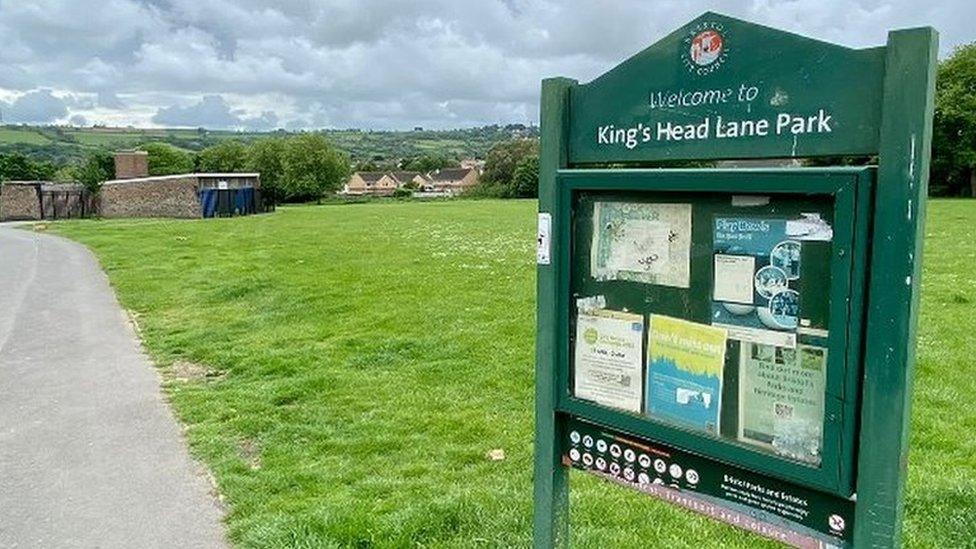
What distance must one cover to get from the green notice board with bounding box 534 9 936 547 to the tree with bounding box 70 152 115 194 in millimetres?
67783

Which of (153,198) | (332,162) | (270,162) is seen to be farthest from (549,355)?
(270,162)

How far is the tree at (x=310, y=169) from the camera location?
3644 inches

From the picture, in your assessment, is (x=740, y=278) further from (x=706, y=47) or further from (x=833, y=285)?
(x=706, y=47)

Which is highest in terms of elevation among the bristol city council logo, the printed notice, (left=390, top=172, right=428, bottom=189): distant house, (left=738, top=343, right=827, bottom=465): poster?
(left=390, top=172, right=428, bottom=189): distant house

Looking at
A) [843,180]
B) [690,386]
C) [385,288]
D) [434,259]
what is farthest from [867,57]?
[434,259]

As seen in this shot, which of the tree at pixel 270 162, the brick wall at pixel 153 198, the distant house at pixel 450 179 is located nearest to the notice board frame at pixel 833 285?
the brick wall at pixel 153 198

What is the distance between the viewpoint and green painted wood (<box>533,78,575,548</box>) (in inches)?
127

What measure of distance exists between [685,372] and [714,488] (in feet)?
1.45

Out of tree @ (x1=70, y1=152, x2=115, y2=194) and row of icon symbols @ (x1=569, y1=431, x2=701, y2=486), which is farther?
tree @ (x1=70, y1=152, x2=115, y2=194)

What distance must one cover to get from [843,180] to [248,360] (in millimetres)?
7842

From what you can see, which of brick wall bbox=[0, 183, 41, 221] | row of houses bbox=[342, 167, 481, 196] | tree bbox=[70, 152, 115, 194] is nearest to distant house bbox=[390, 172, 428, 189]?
row of houses bbox=[342, 167, 481, 196]

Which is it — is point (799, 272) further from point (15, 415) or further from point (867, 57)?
point (15, 415)

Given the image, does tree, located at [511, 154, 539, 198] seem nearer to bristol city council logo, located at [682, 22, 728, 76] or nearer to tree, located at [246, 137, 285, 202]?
tree, located at [246, 137, 285, 202]

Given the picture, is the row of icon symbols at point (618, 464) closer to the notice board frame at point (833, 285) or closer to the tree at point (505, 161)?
the notice board frame at point (833, 285)
